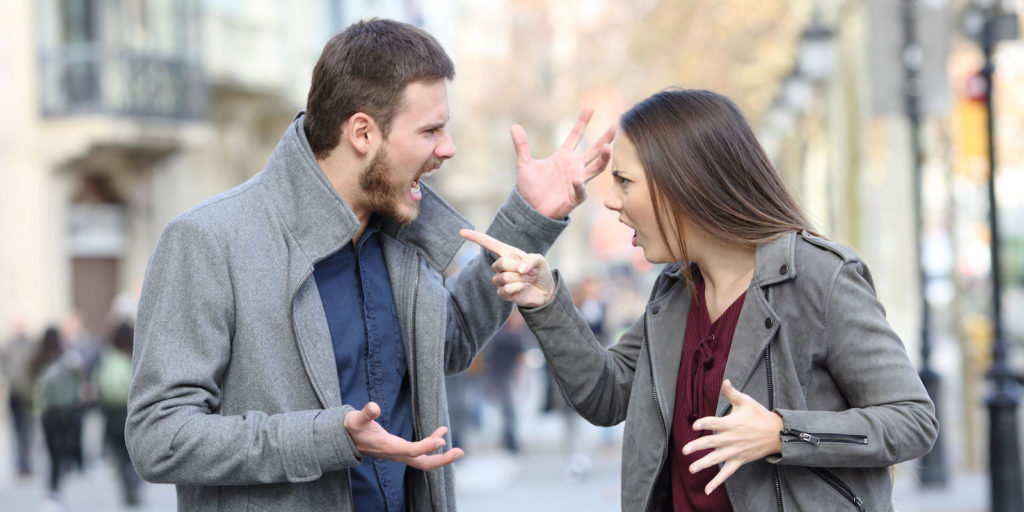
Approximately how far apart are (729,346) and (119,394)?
9.55 meters

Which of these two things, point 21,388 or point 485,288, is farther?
point 21,388

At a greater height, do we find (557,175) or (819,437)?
(557,175)

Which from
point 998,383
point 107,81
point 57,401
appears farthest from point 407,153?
point 107,81

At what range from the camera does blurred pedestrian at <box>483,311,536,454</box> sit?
1510 cm

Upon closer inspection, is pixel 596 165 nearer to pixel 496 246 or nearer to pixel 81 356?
pixel 496 246

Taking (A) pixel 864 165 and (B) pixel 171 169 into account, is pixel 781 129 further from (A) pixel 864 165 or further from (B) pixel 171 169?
(B) pixel 171 169

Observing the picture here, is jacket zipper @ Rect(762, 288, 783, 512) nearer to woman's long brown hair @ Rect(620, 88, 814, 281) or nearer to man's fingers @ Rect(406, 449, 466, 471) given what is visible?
woman's long brown hair @ Rect(620, 88, 814, 281)

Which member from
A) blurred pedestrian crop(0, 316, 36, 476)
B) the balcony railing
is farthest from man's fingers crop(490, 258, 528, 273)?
the balcony railing

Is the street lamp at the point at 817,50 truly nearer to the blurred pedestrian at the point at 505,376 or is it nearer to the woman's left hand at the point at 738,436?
the blurred pedestrian at the point at 505,376

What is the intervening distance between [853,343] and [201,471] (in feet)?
4.75

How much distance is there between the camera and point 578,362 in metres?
3.28

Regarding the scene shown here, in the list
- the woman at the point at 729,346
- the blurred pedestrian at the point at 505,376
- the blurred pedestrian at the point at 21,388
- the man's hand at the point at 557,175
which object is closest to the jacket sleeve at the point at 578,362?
the woman at the point at 729,346

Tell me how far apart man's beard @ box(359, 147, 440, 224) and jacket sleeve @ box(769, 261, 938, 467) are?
1.04m

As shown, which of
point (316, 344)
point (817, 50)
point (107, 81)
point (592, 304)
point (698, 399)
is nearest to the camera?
point (316, 344)
